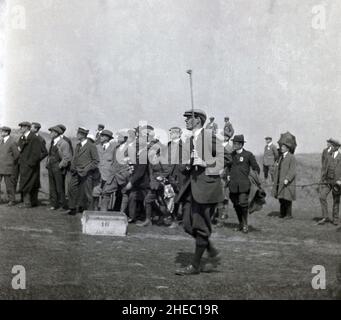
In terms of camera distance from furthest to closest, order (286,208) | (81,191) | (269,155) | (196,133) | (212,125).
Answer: (269,155) → (212,125) → (286,208) → (81,191) → (196,133)

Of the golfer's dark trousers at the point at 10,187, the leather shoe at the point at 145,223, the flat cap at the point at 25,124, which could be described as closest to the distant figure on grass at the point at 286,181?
the leather shoe at the point at 145,223

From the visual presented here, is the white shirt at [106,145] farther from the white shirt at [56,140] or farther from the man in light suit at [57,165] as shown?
the white shirt at [56,140]

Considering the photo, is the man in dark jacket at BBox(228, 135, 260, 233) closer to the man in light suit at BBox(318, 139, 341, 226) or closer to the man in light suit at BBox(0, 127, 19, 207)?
the man in light suit at BBox(318, 139, 341, 226)

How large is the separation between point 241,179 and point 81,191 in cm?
357

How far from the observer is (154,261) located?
8.18 metres

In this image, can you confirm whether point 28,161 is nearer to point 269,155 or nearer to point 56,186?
point 56,186

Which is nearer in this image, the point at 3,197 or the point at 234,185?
the point at 234,185

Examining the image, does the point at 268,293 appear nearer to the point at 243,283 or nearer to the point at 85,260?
the point at 243,283

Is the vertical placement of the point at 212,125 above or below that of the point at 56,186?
above

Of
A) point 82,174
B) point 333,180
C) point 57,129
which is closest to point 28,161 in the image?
point 57,129

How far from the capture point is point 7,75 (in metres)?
11.2

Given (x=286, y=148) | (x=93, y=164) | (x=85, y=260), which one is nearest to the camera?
(x=85, y=260)

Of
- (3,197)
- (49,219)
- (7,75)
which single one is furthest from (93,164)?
(3,197)
